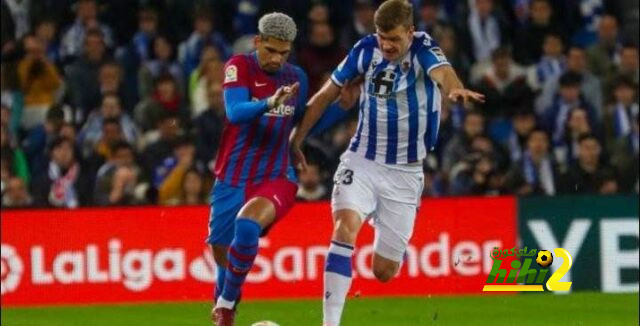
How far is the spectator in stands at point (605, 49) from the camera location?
2050 cm

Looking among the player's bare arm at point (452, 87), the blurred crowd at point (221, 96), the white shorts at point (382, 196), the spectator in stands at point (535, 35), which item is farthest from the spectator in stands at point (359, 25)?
the player's bare arm at point (452, 87)

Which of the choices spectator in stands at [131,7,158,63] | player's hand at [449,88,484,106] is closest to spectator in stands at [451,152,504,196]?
spectator in stands at [131,7,158,63]

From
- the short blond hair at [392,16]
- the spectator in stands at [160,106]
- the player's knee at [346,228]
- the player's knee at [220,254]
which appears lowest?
the spectator in stands at [160,106]

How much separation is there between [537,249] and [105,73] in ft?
17.7

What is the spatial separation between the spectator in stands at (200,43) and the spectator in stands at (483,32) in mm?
2700

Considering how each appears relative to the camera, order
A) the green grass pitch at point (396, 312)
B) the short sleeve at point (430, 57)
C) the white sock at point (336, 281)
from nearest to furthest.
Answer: the white sock at point (336, 281)
the short sleeve at point (430, 57)
the green grass pitch at point (396, 312)

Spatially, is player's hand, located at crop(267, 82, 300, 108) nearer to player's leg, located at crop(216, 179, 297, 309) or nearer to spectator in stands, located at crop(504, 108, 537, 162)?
player's leg, located at crop(216, 179, 297, 309)

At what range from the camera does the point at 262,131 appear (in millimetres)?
13148

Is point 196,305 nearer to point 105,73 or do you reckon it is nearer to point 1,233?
point 1,233

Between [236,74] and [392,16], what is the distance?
125 cm

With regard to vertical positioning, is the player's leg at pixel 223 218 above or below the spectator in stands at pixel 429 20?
below

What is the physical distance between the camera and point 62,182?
19094 millimetres

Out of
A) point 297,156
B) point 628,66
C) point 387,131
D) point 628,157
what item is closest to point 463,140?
point 628,157

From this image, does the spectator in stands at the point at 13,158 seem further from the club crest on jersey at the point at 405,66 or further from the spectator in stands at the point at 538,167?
the club crest on jersey at the point at 405,66
